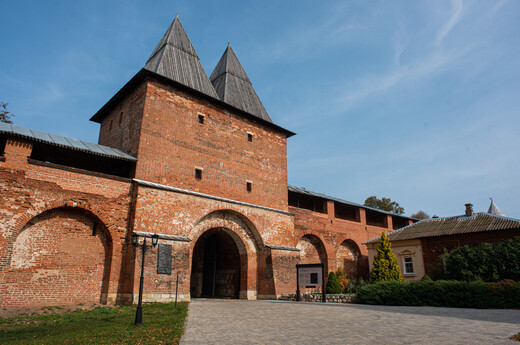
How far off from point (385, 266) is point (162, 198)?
42.4 ft

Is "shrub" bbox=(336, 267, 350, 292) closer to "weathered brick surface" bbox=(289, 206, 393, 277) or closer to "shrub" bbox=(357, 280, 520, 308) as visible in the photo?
"weathered brick surface" bbox=(289, 206, 393, 277)

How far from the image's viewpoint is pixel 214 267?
2159 centimetres

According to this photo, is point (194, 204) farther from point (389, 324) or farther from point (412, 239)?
point (412, 239)

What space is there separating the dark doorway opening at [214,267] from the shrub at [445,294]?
7707 mm

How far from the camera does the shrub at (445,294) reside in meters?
12.9

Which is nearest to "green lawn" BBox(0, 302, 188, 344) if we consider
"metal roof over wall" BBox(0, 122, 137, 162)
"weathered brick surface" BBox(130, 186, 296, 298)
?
"weathered brick surface" BBox(130, 186, 296, 298)

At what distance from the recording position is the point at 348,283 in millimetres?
24812

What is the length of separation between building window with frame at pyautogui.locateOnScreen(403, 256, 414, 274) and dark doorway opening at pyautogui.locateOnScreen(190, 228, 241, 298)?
1131 centimetres

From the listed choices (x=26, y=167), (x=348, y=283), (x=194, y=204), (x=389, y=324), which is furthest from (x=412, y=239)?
(x=26, y=167)

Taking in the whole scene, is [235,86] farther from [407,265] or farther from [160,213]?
[407,265]

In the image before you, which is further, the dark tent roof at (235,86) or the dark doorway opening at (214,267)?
the dark tent roof at (235,86)

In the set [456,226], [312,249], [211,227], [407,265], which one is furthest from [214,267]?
[456,226]

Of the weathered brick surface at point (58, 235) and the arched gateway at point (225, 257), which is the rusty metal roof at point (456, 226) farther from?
the weathered brick surface at point (58, 235)

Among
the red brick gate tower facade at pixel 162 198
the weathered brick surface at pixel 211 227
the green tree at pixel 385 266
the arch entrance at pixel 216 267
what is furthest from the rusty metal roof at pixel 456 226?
the arch entrance at pixel 216 267
